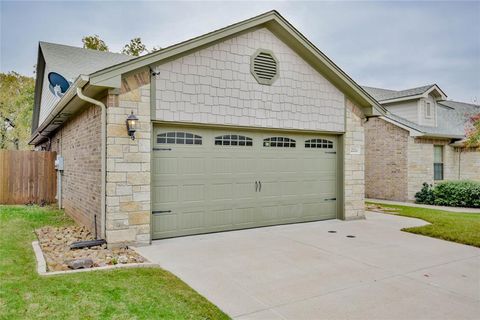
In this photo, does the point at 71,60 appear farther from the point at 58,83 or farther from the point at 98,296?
the point at 98,296

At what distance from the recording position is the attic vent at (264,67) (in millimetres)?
7945

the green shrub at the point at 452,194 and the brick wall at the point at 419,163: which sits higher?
the brick wall at the point at 419,163

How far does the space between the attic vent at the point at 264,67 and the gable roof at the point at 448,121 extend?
21.3 ft

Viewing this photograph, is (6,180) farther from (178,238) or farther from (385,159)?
(385,159)

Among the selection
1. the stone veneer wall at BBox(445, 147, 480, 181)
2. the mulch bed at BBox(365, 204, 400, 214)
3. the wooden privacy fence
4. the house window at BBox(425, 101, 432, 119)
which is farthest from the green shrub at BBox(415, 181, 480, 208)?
the wooden privacy fence

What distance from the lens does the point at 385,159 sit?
50.5 feet

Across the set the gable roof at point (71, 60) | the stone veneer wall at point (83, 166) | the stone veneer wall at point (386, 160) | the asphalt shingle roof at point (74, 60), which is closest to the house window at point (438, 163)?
the stone veneer wall at point (386, 160)

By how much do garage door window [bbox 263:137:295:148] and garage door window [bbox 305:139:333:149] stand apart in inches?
21.4

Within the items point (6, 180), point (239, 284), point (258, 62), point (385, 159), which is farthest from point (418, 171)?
point (6, 180)

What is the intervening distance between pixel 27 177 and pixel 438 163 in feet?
56.5

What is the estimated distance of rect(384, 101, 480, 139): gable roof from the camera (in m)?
14.8

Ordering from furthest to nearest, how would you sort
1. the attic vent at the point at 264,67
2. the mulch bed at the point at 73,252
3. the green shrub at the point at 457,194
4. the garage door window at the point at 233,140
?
1. the green shrub at the point at 457,194
2. the attic vent at the point at 264,67
3. the garage door window at the point at 233,140
4. the mulch bed at the point at 73,252

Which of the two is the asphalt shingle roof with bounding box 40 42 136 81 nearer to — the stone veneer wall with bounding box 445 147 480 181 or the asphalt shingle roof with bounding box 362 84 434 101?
the asphalt shingle roof with bounding box 362 84 434 101

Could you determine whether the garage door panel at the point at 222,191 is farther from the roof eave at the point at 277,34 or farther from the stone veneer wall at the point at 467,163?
the stone veneer wall at the point at 467,163
